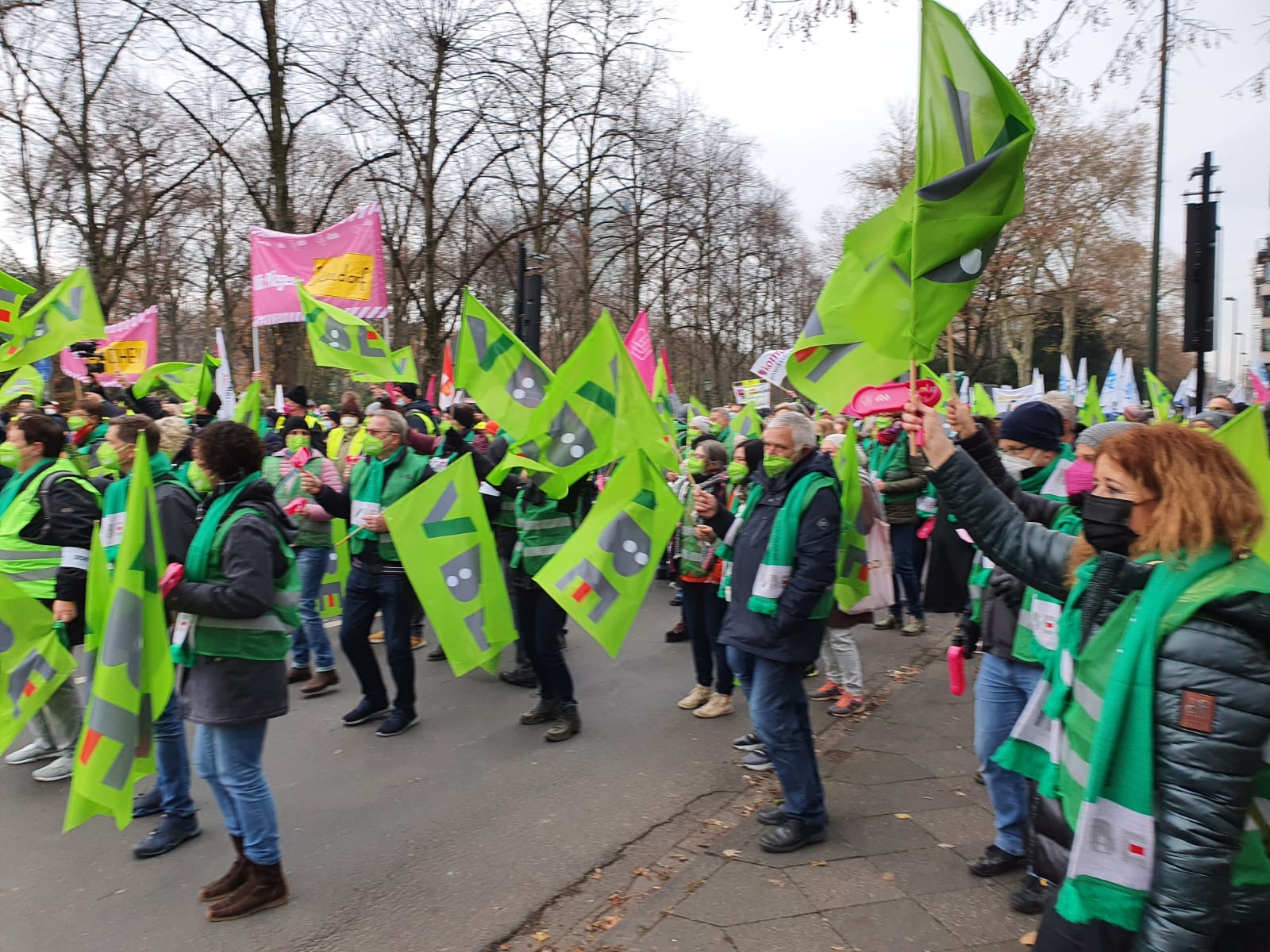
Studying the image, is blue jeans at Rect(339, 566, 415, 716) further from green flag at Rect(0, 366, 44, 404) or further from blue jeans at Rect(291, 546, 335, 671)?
green flag at Rect(0, 366, 44, 404)

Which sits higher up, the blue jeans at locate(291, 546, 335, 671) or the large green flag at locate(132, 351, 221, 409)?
the large green flag at locate(132, 351, 221, 409)

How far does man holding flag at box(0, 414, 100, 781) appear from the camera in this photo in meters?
4.91

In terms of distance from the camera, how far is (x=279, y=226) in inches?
631

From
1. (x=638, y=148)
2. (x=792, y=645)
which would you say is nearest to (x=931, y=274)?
(x=792, y=645)

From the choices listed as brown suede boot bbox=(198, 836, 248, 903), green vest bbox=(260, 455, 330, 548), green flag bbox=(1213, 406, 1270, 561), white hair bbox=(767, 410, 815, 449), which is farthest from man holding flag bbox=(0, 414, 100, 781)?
green flag bbox=(1213, 406, 1270, 561)

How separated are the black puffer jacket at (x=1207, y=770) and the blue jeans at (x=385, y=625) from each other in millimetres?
4641

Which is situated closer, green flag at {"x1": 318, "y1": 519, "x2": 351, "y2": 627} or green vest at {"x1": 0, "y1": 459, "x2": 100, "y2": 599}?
green vest at {"x1": 0, "y1": 459, "x2": 100, "y2": 599}

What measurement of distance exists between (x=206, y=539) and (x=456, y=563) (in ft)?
5.67

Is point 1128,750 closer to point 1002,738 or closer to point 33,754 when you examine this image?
point 1002,738

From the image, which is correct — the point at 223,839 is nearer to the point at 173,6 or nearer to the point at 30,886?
the point at 30,886

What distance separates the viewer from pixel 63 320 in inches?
350

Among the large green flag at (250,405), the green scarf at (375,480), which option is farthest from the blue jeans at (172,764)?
the large green flag at (250,405)

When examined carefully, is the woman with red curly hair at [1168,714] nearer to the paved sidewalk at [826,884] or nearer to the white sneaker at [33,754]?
the paved sidewalk at [826,884]

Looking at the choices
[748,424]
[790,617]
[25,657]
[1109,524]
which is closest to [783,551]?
[790,617]
